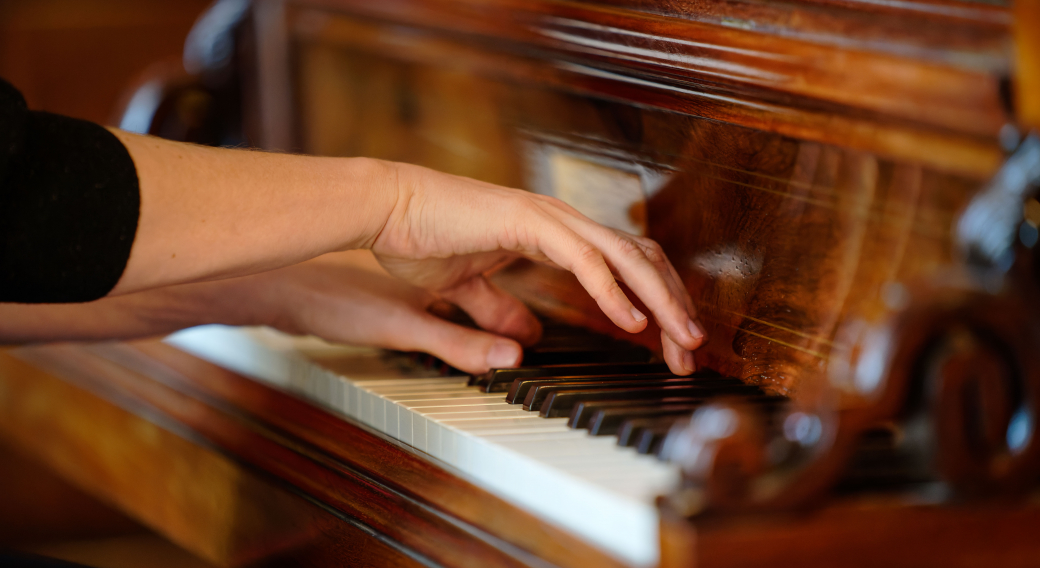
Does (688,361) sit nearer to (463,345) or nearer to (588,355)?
(588,355)

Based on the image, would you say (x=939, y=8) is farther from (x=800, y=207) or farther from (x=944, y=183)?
(x=800, y=207)

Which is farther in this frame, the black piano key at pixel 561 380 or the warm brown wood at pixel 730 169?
the black piano key at pixel 561 380

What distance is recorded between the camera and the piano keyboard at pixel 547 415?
0.80m

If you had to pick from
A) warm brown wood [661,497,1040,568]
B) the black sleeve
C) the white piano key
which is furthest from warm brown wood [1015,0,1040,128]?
the black sleeve

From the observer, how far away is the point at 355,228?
3.77 ft

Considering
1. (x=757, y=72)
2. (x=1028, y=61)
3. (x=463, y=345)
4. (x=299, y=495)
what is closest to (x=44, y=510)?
(x=299, y=495)

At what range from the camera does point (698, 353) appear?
1229 millimetres

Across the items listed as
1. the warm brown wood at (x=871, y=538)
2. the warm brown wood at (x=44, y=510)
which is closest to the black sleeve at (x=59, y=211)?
the warm brown wood at (x=871, y=538)

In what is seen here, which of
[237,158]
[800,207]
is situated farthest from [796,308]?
[237,158]

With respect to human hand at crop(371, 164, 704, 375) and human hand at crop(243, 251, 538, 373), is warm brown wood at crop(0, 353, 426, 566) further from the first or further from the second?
human hand at crop(371, 164, 704, 375)

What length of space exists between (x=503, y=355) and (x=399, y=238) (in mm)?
219

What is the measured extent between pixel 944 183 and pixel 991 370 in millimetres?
260

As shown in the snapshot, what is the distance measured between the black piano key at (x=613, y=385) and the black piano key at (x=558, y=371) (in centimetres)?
5

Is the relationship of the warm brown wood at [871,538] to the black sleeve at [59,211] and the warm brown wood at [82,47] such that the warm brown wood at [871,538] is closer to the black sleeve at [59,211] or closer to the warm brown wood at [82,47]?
the black sleeve at [59,211]
